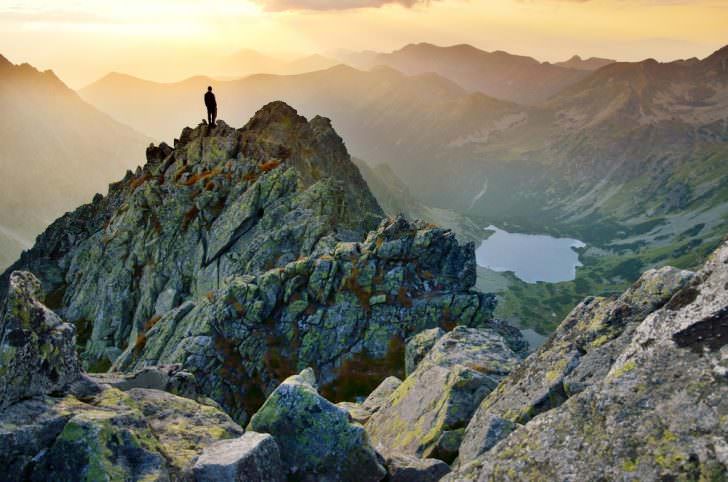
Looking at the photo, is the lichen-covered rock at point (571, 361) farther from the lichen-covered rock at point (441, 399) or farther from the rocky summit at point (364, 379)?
the lichen-covered rock at point (441, 399)

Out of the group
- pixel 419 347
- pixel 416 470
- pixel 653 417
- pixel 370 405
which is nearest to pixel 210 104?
pixel 419 347

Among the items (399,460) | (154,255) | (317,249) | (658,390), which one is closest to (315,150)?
(154,255)

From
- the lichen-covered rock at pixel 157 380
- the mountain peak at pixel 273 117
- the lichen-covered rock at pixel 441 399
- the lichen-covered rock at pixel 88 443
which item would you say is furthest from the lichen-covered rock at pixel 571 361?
the mountain peak at pixel 273 117

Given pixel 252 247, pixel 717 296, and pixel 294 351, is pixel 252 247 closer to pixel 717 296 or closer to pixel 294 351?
pixel 294 351

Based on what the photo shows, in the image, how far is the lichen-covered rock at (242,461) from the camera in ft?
46.4

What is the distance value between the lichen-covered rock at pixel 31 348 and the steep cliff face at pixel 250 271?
2961 cm

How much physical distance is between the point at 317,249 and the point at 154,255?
27962mm

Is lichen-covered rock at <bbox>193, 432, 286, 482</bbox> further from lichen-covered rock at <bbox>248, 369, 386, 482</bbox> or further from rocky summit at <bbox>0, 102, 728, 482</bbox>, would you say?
lichen-covered rock at <bbox>248, 369, 386, 482</bbox>

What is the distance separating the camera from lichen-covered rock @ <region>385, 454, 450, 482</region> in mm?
17562

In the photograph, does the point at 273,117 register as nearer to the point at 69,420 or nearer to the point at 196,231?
the point at 196,231

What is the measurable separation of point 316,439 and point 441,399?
7.09m

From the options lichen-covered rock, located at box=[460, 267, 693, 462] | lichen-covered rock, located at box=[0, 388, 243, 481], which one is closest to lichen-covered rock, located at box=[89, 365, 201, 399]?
lichen-covered rock, located at box=[0, 388, 243, 481]

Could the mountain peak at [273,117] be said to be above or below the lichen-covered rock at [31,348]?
above

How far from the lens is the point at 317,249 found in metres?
62.1
